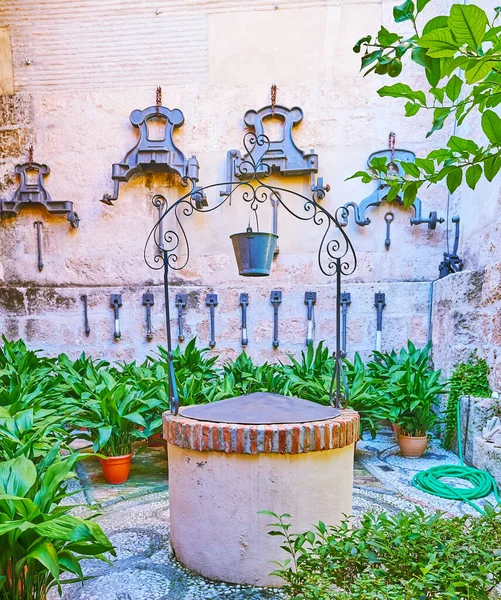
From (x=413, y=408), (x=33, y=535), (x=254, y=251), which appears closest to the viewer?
(x=33, y=535)

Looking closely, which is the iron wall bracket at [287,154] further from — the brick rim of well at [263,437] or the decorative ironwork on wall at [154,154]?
the brick rim of well at [263,437]

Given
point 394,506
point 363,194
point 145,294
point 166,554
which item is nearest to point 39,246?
point 145,294

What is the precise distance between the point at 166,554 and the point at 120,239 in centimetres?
334

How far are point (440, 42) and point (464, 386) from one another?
2.98m

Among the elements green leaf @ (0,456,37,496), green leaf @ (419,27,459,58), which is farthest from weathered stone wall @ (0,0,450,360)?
green leaf @ (419,27,459,58)

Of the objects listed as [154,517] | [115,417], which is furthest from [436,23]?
[115,417]

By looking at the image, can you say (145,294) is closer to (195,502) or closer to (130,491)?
(130,491)

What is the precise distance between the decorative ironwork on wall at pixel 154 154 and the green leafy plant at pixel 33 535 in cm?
342

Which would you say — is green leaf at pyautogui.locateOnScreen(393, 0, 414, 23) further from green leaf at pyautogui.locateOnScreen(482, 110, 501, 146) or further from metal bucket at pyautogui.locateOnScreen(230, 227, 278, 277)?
metal bucket at pyautogui.locateOnScreen(230, 227, 278, 277)

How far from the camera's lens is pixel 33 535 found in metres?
1.22

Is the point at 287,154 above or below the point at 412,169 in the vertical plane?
above

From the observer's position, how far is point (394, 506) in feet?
7.57

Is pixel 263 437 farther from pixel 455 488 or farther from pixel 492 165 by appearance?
pixel 455 488

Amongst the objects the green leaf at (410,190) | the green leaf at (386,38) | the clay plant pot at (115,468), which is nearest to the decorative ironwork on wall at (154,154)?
the clay plant pot at (115,468)
